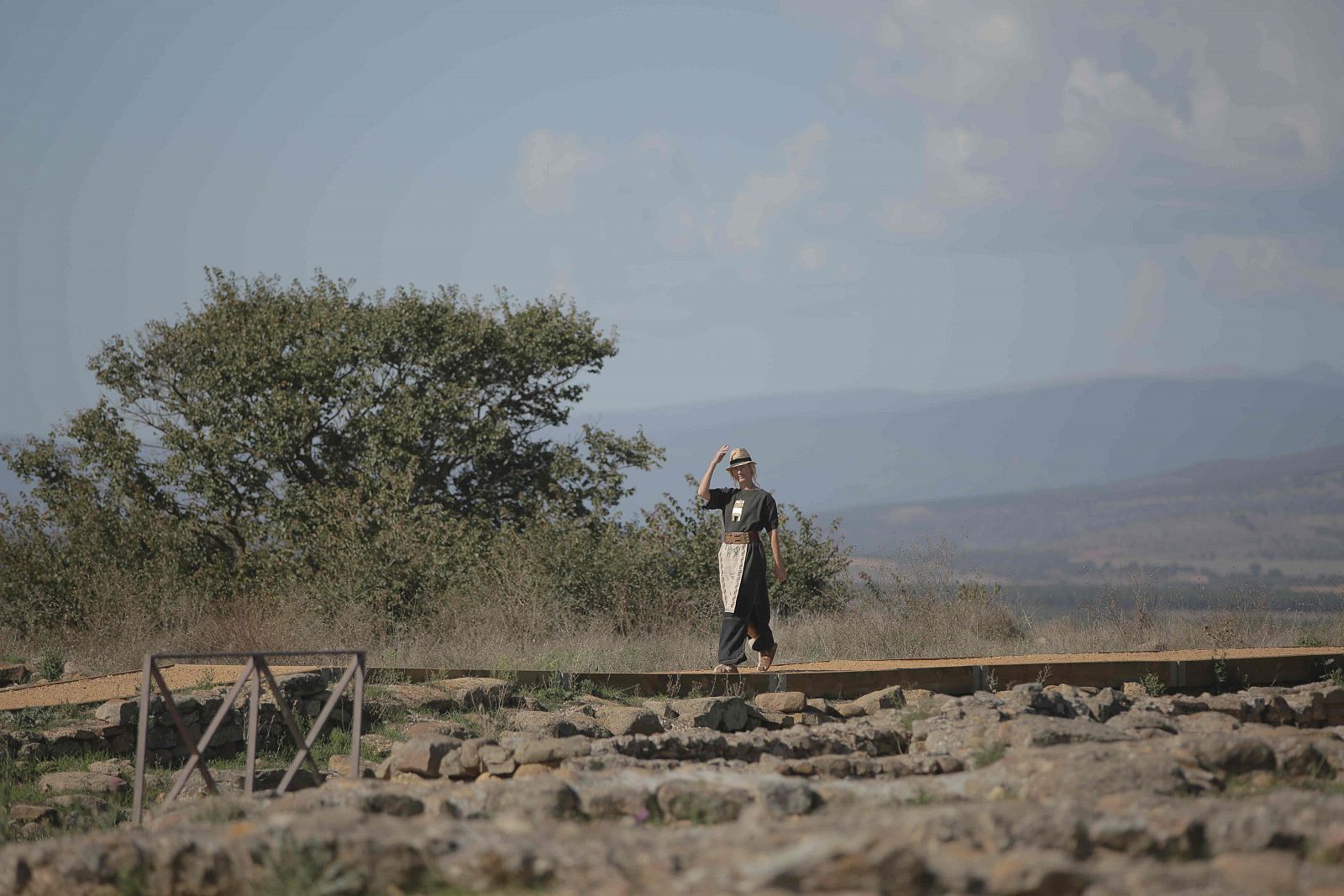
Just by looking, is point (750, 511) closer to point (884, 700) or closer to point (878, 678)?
point (878, 678)

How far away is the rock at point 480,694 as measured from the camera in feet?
37.7

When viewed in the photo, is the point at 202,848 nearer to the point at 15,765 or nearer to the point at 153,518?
the point at 15,765

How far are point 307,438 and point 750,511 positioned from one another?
45.1ft

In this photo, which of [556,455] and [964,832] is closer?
[964,832]

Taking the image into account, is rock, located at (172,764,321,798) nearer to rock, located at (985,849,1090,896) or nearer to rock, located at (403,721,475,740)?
rock, located at (403,721,475,740)

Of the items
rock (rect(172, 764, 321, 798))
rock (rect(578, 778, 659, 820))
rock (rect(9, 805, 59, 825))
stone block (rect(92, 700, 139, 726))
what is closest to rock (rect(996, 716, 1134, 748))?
rock (rect(578, 778, 659, 820))

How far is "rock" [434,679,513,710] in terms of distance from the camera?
11.5 metres

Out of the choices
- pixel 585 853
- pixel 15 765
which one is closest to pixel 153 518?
pixel 15 765

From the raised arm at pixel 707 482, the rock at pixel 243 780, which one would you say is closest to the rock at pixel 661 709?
the raised arm at pixel 707 482

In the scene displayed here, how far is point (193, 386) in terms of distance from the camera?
25.0 m

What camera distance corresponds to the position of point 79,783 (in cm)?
962

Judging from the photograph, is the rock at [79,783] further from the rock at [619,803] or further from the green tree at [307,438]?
the green tree at [307,438]

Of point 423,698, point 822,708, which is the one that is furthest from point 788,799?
point 423,698

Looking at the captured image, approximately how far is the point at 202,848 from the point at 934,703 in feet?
21.0
